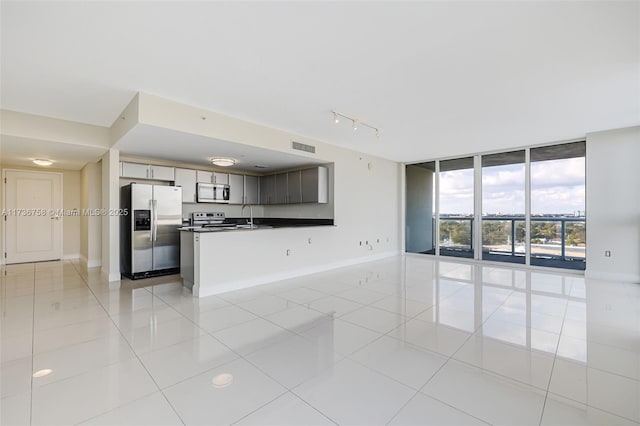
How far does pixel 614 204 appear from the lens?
16.0 feet

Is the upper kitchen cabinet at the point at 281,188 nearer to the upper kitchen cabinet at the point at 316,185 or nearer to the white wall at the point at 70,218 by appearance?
the upper kitchen cabinet at the point at 316,185

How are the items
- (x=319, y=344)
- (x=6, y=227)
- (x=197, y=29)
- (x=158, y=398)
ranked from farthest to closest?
1. (x=6, y=227)
2. (x=319, y=344)
3. (x=197, y=29)
4. (x=158, y=398)

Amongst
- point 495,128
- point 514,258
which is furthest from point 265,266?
point 514,258

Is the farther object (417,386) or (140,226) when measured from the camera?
(140,226)

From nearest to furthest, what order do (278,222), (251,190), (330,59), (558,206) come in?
(330,59)
(558,206)
(251,190)
(278,222)

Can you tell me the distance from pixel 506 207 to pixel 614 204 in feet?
5.52

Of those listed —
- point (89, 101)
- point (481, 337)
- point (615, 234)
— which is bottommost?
point (481, 337)

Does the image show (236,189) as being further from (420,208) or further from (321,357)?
(321,357)

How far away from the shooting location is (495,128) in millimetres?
4738

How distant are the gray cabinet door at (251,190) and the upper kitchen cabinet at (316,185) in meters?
1.80

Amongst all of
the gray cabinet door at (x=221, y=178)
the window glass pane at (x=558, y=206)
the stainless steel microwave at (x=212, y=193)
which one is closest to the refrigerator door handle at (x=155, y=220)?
the stainless steel microwave at (x=212, y=193)

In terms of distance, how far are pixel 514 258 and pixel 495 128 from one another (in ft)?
11.1

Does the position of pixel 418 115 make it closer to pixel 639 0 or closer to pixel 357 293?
pixel 639 0

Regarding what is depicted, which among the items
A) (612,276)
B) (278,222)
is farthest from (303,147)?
(612,276)
